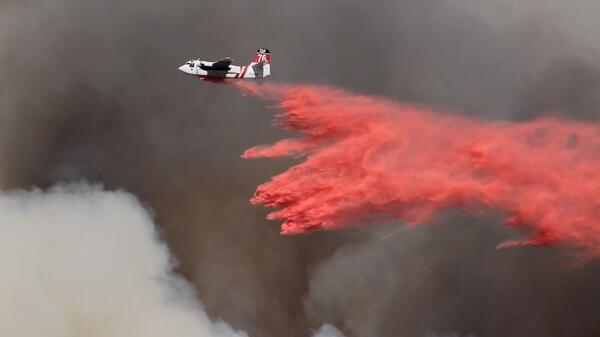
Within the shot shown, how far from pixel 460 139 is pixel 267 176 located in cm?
1464

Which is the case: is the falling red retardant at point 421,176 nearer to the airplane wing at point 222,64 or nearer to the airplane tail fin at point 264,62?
the airplane tail fin at point 264,62

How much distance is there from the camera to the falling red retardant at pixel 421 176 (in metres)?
44.4

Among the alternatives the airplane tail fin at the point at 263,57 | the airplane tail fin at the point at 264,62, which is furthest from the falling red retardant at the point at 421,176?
the airplane tail fin at the point at 263,57

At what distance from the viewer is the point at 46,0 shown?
57125mm

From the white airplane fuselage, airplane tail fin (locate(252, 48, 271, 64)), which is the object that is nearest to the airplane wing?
the white airplane fuselage

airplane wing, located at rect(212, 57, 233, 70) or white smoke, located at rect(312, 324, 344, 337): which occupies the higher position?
airplane wing, located at rect(212, 57, 233, 70)

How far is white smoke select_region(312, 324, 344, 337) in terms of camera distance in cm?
5347

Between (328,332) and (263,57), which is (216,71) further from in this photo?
(328,332)

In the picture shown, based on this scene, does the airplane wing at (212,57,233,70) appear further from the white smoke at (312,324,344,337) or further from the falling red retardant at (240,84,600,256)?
the white smoke at (312,324,344,337)

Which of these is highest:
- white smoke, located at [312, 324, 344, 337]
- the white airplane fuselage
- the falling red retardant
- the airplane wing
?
the airplane wing

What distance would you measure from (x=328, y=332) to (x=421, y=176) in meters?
14.6

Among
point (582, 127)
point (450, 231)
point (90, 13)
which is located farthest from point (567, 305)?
point (90, 13)

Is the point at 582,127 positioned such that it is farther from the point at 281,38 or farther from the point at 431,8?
the point at 281,38

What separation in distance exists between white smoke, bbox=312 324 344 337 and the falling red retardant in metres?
11.5
